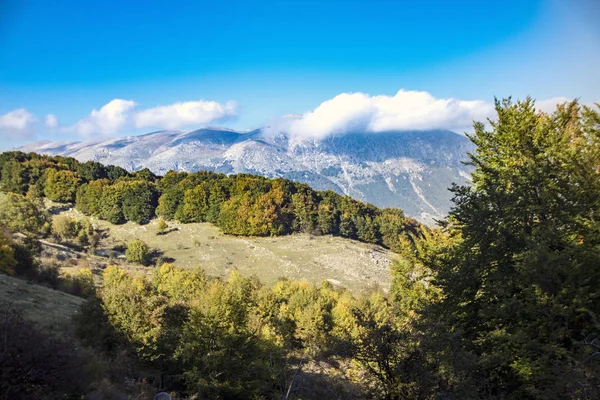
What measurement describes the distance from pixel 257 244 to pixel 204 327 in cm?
6492

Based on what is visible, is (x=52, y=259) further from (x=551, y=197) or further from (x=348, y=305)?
(x=551, y=197)

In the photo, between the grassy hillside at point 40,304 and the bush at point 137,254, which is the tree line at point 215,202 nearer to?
the bush at point 137,254

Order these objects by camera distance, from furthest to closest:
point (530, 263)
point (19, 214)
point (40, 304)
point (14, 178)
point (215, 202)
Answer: point (14, 178), point (215, 202), point (19, 214), point (40, 304), point (530, 263)

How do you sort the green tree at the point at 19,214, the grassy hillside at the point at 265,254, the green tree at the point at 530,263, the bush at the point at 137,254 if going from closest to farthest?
1. the green tree at the point at 530,263
2. the green tree at the point at 19,214
3. the grassy hillside at the point at 265,254
4. the bush at the point at 137,254

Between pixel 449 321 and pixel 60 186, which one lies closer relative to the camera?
pixel 449 321

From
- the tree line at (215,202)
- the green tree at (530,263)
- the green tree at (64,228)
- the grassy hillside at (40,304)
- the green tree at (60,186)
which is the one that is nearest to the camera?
the green tree at (530,263)

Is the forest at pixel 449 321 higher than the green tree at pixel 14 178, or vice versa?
the green tree at pixel 14 178

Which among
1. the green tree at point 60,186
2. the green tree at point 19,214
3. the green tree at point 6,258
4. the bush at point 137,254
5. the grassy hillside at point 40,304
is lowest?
the bush at point 137,254

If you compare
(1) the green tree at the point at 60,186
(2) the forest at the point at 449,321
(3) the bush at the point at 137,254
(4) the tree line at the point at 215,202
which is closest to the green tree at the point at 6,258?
(2) the forest at the point at 449,321

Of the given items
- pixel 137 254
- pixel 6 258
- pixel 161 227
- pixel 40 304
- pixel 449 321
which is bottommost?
pixel 137 254

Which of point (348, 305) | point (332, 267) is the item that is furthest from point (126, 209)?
point (348, 305)

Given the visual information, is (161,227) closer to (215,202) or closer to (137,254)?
(215,202)

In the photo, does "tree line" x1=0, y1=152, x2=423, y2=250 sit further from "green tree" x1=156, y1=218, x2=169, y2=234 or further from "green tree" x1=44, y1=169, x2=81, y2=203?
"green tree" x1=156, y1=218, x2=169, y2=234

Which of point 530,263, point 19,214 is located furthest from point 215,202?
point 530,263
